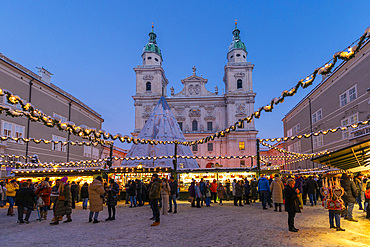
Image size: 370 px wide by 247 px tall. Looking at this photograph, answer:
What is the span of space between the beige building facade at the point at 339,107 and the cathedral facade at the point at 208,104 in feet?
46.6

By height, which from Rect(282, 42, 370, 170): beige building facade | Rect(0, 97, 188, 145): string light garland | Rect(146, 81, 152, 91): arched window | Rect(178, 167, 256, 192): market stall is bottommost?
Rect(178, 167, 256, 192): market stall

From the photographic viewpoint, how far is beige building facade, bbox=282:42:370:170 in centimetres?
2205

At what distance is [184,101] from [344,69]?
3320 centimetres

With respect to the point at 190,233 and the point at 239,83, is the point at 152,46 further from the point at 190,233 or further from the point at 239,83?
the point at 190,233

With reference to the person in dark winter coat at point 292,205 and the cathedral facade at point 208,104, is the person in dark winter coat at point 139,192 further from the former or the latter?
the cathedral facade at point 208,104

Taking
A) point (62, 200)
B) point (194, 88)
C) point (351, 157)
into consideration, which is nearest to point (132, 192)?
point (62, 200)

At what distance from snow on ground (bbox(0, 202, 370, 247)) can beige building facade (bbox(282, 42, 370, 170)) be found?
32.5ft

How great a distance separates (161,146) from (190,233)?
15.5 meters

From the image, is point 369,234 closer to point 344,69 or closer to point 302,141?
point 344,69

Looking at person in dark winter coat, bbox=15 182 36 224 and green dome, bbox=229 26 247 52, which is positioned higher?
green dome, bbox=229 26 247 52

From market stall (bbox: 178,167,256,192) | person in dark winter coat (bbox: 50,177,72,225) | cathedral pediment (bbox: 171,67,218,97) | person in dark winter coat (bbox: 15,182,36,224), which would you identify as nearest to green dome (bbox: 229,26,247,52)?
cathedral pediment (bbox: 171,67,218,97)

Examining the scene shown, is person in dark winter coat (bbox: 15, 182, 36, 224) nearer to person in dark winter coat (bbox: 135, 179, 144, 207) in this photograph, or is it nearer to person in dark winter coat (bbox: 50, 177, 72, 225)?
person in dark winter coat (bbox: 50, 177, 72, 225)

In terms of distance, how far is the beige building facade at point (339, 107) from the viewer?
2205cm

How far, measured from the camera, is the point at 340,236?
24.1 feet
